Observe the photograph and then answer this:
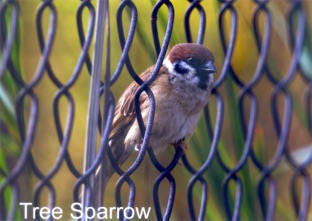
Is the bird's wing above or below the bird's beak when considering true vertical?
below

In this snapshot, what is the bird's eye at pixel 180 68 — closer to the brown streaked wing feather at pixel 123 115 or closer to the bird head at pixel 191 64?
the bird head at pixel 191 64

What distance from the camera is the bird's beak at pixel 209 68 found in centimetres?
95

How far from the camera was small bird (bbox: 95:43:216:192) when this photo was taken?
3.15ft

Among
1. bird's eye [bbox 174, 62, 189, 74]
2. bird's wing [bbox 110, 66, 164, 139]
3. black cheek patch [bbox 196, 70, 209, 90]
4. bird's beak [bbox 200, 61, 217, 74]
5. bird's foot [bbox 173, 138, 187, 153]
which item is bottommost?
bird's foot [bbox 173, 138, 187, 153]

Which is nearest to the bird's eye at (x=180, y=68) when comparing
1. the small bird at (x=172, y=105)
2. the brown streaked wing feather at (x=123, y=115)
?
the small bird at (x=172, y=105)

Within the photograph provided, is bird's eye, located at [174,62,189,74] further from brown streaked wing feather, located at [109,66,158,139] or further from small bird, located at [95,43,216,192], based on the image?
brown streaked wing feather, located at [109,66,158,139]

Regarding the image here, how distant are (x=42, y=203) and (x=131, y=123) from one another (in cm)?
26

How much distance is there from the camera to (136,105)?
0.76 metres

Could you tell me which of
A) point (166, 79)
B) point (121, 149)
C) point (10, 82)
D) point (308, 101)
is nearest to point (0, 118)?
point (10, 82)

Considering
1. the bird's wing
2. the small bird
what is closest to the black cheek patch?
the small bird

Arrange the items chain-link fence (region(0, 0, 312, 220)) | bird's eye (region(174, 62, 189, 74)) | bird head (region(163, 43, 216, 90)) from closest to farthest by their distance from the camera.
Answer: chain-link fence (region(0, 0, 312, 220))
bird head (region(163, 43, 216, 90))
bird's eye (region(174, 62, 189, 74))

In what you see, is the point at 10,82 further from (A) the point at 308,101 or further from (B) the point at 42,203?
(A) the point at 308,101

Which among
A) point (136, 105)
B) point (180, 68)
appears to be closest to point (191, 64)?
point (180, 68)

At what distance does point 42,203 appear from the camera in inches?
30.4
